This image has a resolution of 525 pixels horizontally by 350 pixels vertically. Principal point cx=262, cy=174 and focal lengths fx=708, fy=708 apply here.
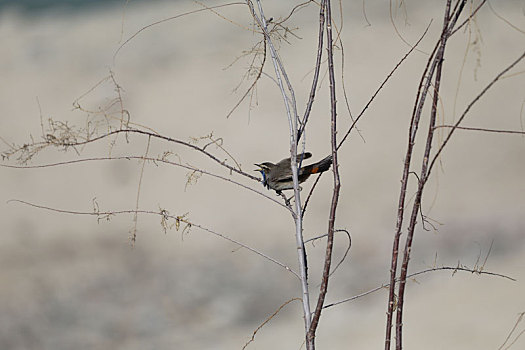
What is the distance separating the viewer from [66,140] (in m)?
0.44

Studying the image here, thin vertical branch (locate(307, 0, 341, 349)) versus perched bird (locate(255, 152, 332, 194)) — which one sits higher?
perched bird (locate(255, 152, 332, 194))

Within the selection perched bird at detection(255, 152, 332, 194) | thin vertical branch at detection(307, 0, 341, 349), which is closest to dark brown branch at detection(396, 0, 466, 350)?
thin vertical branch at detection(307, 0, 341, 349)

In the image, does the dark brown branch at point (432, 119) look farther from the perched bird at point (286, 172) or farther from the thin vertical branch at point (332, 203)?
the perched bird at point (286, 172)

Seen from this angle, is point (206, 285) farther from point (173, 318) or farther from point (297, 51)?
point (297, 51)

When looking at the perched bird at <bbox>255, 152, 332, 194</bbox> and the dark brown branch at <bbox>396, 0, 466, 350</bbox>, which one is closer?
the dark brown branch at <bbox>396, 0, 466, 350</bbox>

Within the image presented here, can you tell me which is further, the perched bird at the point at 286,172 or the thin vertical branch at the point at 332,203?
the perched bird at the point at 286,172

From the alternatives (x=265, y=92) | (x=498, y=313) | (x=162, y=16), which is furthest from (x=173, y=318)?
(x=162, y=16)

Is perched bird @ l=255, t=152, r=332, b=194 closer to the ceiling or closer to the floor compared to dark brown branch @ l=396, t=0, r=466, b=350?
closer to the ceiling

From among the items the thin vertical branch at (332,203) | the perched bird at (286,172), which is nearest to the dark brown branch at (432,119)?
the thin vertical branch at (332,203)

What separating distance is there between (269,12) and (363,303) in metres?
1.33

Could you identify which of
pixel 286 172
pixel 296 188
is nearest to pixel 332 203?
pixel 296 188

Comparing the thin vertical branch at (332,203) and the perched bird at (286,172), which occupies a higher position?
the perched bird at (286,172)

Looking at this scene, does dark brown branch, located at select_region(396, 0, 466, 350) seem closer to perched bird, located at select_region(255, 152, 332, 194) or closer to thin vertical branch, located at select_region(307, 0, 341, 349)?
thin vertical branch, located at select_region(307, 0, 341, 349)

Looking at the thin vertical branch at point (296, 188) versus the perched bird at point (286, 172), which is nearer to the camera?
the thin vertical branch at point (296, 188)
